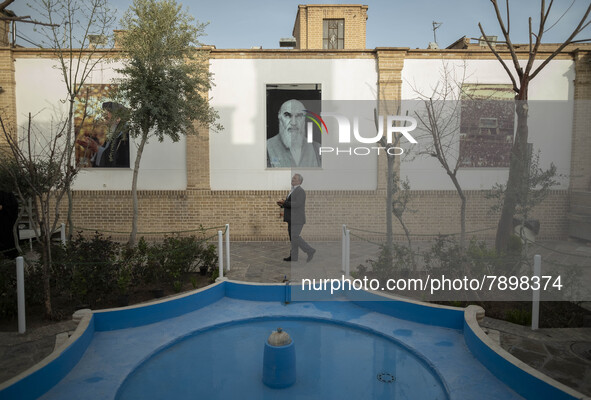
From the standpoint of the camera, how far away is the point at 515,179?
7.66 meters

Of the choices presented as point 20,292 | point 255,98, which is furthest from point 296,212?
point 20,292

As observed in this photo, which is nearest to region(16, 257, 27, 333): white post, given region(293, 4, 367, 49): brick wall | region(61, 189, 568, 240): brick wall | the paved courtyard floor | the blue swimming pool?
the paved courtyard floor

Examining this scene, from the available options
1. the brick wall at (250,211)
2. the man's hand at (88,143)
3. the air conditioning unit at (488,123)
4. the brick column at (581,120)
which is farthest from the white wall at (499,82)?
the man's hand at (88,143)

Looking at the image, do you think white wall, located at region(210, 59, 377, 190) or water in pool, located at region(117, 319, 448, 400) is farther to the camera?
white wall, located at region(210, 59, 377, 190)

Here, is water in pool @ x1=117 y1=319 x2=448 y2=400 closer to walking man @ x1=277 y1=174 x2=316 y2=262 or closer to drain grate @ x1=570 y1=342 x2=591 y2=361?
drain grate @ x1=570 y1=342 x2=591 y2=361

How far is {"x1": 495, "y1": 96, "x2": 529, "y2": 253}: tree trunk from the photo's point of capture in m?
7.59

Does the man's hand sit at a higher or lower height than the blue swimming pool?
higher

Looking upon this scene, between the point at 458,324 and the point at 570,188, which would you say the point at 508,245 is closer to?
the point at 458,324

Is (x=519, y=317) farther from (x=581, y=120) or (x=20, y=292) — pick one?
(x=581, y=120)

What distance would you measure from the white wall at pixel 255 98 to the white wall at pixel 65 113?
1173 mm

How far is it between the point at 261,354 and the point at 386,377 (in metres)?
1.65

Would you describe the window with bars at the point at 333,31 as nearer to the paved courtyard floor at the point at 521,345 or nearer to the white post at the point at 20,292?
the paved courtyard floor at the point at 521,345

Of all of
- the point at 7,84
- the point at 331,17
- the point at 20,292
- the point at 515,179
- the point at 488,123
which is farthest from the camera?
the point at 331,17

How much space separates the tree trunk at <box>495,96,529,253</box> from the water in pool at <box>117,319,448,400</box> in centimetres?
338
